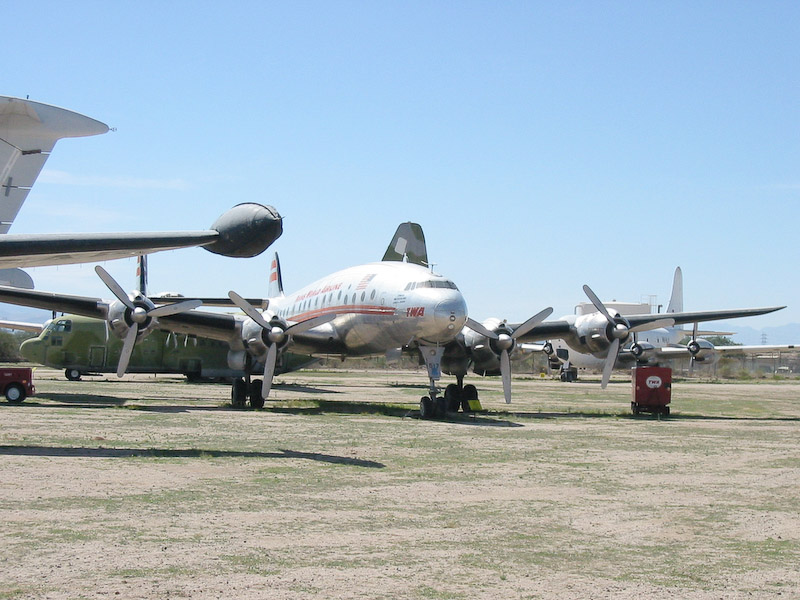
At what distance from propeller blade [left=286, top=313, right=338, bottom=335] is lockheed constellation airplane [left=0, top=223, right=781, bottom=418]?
27mm

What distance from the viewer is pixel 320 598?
609cm

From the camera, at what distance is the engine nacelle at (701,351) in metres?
56.1

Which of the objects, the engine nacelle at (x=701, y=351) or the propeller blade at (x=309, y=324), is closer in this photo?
the propeller blade at (x=309, y=324)

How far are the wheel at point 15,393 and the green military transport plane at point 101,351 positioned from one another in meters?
16.7

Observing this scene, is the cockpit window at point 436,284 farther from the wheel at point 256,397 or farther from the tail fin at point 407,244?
the tail fin at point 407,244

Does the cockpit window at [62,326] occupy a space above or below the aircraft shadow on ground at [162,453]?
above

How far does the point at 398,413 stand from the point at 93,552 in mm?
16877

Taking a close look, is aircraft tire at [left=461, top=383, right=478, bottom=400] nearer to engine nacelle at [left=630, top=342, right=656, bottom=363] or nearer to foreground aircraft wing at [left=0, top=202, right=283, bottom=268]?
foreground aircraft wing at [left=0, top=202, right=283, bottom=268]

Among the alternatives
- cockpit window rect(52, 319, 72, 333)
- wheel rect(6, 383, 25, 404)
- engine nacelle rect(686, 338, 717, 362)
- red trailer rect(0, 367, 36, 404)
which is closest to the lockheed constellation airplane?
red trailer rect(0, 367, 36, 404)

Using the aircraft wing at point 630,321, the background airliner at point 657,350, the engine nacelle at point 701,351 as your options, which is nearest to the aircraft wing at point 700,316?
the aircraft wing at point 630,321

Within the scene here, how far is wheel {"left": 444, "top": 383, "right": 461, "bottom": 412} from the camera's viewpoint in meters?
24.4

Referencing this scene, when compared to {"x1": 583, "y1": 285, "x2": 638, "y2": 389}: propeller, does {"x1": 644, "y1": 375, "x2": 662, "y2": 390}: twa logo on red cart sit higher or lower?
lower

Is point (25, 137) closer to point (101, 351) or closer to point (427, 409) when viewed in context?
point (427, 409)

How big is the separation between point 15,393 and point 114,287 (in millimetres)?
4003
